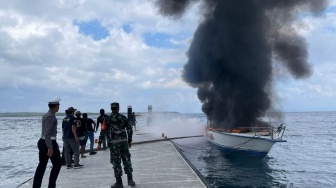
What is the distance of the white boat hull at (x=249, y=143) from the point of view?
21.4 meters

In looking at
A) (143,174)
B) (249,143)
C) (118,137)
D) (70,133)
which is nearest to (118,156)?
(118,137)

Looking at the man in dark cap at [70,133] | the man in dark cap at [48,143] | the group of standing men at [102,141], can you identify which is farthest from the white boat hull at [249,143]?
the man in dark cap at [48,143]

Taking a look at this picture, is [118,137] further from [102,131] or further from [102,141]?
[102,141]

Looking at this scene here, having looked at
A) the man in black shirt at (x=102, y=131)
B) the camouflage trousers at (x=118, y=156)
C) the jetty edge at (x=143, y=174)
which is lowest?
the jetty edge at (x=143, y=174)

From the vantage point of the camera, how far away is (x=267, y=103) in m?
32.0

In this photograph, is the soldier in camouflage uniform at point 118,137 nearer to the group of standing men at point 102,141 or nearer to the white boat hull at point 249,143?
the group of standing men at point 102,141

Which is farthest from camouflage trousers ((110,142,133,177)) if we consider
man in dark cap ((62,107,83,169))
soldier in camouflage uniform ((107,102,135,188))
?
man in dark cap ((62,107,83,169))

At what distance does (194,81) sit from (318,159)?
16092mm

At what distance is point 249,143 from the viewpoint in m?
22.2

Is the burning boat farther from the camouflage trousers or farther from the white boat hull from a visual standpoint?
the camouflage trousers

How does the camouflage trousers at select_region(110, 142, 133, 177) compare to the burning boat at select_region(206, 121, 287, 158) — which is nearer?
the camouflage trousers at select_region(110, 142, 133, 177)

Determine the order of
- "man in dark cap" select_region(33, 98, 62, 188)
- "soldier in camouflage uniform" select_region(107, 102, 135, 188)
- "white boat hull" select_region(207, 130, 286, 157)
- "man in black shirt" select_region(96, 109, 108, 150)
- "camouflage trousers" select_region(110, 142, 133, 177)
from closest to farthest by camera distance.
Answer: "man in dark cap" select_region(33, 98, 62, 188), "camouflage trousers" select_region(110, 142, 133, 177), "soldier in camouflage uniform" select_region(107, 102, 135, 188), "man in black shirt" select_region(96, 109, 108, 150), "white boat hull" select_region(207, 130, 286, 157)

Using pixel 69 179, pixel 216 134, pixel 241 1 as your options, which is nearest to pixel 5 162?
pixel 216 134

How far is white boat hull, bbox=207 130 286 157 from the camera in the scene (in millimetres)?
21423
